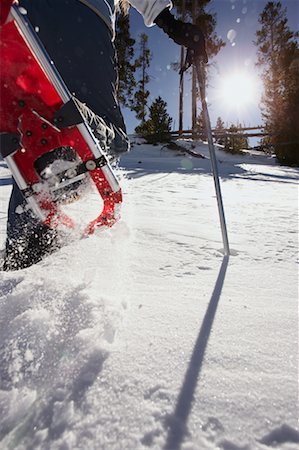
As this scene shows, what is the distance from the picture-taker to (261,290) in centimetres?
95

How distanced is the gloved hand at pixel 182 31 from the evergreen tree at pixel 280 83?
1010 centimetres

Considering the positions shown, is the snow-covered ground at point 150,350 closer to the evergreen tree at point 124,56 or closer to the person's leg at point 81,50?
the person's leg at point 81,50

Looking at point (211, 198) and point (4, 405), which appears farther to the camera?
point (211, 198)

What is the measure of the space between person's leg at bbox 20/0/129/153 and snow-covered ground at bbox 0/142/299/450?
0.53 meters

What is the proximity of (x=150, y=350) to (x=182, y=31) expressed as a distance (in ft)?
4.74

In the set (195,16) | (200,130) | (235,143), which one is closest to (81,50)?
(235,143)

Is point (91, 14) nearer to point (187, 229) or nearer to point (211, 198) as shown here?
point (187, 229)

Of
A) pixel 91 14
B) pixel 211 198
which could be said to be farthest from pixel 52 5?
pixel 211 198

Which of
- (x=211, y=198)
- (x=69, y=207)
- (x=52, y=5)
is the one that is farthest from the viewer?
(x=211, y=198)

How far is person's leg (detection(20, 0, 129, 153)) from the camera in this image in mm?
1129

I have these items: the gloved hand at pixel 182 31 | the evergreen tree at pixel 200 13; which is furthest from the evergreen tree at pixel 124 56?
the gloved hand at pixel 182 31

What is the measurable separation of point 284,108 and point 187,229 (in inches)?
466

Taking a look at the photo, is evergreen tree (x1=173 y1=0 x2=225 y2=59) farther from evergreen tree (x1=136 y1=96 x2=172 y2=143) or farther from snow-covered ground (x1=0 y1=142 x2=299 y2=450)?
snow-covered ground (x1=0 y1=142 x2=299 y2=450)

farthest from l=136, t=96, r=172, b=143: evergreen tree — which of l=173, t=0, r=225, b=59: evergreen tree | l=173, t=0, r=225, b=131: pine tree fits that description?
l=173, t=0, r=225, b=59: evergreen tree
